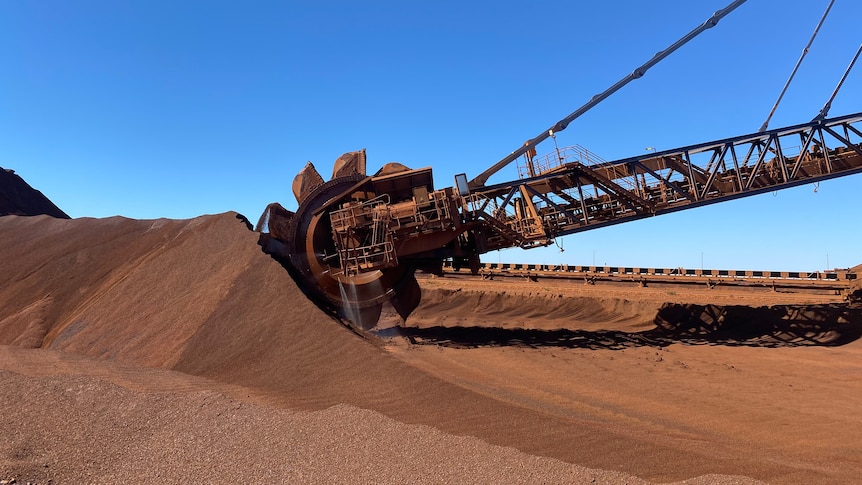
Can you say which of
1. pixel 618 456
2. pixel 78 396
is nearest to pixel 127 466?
pixel 78 396

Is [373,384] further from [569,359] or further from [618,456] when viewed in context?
[569,359]

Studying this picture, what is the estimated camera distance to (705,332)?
17172mm

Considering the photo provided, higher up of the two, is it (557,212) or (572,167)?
(572,167)

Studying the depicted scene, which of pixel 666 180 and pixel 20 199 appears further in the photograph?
pixel 20 199

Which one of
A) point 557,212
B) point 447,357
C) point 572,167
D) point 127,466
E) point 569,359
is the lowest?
point 569,359

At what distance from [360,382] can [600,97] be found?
1158cm

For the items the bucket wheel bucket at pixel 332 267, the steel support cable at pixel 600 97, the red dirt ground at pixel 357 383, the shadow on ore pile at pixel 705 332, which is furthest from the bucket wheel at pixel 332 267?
the steel support cable at pixel 600 97

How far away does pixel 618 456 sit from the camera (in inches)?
209

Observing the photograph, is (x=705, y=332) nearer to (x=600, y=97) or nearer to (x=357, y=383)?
(x=600, y=97)

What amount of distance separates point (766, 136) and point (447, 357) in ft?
41.0

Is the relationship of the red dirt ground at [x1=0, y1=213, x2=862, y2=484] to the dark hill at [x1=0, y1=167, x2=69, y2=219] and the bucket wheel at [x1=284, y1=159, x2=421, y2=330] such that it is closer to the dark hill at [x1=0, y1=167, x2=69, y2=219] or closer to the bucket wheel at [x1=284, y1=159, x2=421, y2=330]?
the bucket wheel at [x1=284, y1=159, x2=421, y2=330]

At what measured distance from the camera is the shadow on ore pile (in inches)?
575

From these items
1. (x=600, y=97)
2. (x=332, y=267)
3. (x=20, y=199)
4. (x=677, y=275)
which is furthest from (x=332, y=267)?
(x=20, y=199)

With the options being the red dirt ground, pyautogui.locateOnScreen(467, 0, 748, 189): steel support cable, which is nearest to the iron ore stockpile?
the red dirt ground
